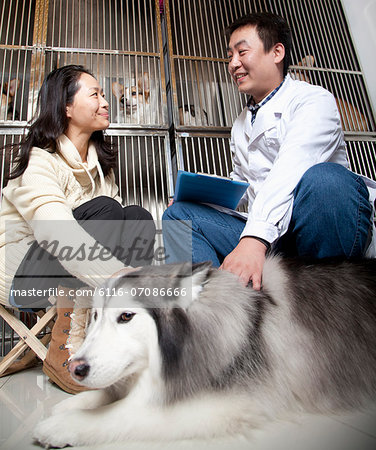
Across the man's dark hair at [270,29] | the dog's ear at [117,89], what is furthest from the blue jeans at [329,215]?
the dog's ear at [117,89]

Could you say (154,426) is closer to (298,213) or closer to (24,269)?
(298,213)

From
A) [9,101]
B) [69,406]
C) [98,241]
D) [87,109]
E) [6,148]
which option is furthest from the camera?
[9,101]

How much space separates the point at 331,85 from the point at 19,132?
6.47ft

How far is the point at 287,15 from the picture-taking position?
7.35 ft

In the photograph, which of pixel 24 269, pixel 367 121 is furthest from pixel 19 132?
pixel 367 121

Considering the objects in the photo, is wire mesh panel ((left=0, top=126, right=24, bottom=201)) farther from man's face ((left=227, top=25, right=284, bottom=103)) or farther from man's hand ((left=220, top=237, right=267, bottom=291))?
man's hand ((left=220, top=237, right=267, bottom=291))

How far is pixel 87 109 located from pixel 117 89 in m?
0.70

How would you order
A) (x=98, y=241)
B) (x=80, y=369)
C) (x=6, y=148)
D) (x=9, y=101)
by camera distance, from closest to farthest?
1. (x=80, y=369)
2. (x=98, y=241)
3. (x=6, y=148)
4. (x=9, y=101)

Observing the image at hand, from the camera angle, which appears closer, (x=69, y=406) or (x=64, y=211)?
(x=69, y=406)

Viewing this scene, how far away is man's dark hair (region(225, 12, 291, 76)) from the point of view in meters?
1.19

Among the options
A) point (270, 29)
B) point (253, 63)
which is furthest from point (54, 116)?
point (270, 29)

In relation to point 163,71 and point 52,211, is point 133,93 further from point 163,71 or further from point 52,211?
point 52,211

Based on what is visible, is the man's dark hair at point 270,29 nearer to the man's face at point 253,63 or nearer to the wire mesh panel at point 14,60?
the man's face at point 253,63

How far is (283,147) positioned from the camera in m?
0.94
